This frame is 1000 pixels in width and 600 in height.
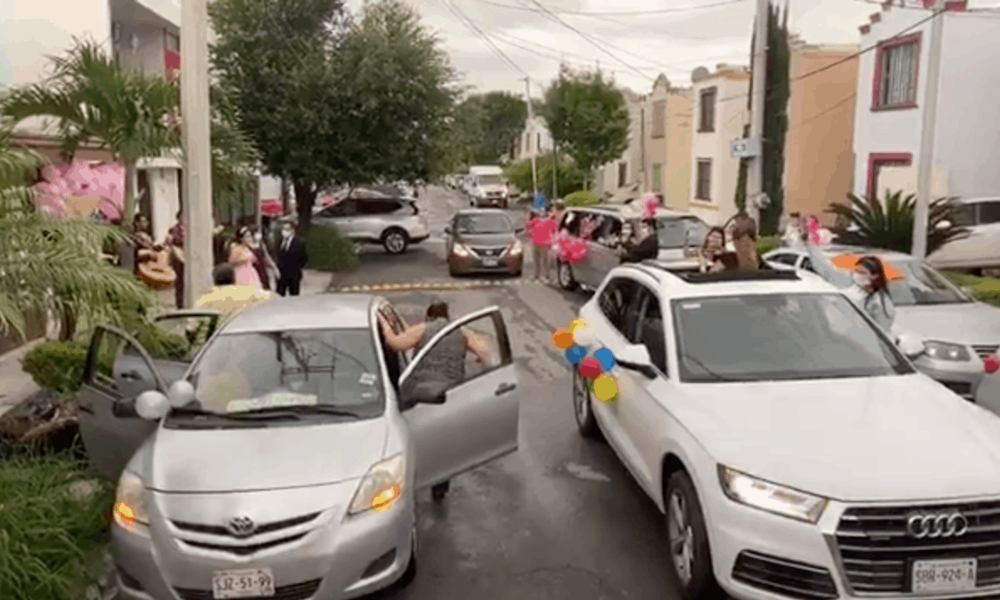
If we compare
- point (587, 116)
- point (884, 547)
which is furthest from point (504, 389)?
point (587, 116)

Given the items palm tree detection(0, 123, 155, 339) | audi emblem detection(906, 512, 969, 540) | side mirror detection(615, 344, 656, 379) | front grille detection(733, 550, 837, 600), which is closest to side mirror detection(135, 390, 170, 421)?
palm tree detection(0, 123, 155, 339)

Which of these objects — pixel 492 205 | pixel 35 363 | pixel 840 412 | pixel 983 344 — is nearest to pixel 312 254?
pixel 35 363

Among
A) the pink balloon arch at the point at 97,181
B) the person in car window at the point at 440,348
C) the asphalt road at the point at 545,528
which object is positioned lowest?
the asphalt road at the point at 545,528

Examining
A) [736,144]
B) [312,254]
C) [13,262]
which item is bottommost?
[312,254]

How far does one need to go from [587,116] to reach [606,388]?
119 feet

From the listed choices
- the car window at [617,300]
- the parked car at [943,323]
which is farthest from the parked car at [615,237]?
the car window at [617,300]

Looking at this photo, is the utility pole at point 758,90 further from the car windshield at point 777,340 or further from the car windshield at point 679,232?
the car windshield at point 777,340

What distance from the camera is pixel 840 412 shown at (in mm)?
5133

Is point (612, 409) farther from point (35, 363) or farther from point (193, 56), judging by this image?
point (193, 56)

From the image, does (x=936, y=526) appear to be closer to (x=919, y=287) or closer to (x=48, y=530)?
(x=48, y=530)

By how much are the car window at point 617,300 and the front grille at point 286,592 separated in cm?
322

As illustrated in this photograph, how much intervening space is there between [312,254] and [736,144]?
1080cm

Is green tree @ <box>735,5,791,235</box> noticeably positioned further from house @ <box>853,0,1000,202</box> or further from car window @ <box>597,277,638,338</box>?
car window @ <box>597,277,638,338</box>

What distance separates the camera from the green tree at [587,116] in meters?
41.8
